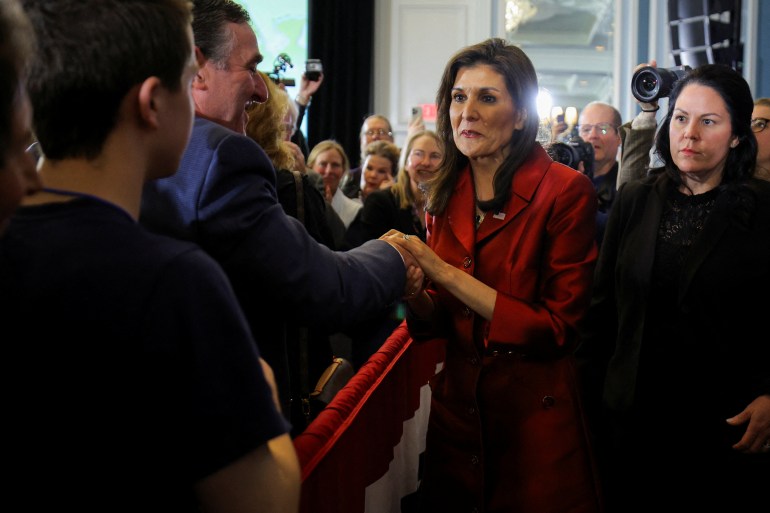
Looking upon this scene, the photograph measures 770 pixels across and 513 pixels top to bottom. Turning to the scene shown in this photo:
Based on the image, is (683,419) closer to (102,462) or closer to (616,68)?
(102,462)

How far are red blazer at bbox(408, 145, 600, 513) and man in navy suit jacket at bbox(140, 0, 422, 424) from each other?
34 cm

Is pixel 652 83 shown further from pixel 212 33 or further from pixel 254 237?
pixel 254 237

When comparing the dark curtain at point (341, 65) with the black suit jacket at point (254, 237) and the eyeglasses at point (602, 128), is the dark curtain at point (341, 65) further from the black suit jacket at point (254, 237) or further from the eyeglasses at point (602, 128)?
the black suit jacket at point (254, 237)

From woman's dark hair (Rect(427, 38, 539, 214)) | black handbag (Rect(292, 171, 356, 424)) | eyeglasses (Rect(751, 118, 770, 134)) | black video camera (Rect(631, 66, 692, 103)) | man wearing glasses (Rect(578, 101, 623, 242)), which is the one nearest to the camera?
woman's dark hair (Rect(427, 38, 539, 214))

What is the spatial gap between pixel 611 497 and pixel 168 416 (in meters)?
1.70

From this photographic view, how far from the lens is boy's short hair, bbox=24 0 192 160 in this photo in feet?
2.73

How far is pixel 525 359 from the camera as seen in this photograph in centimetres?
188

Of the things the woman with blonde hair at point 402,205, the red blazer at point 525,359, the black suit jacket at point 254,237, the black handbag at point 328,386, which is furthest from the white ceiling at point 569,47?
the black suit jacket at point 254,237

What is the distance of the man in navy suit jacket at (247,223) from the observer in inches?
47.9

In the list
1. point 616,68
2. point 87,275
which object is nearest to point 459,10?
point 616,68

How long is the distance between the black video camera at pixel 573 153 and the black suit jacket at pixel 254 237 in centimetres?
176

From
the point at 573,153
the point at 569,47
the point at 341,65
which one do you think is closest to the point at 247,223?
the point at 573,153

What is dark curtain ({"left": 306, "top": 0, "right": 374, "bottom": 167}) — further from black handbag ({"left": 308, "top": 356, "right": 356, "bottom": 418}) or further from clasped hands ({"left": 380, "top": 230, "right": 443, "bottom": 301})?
clasped hands ({"left": 380, "top": 230, "right": 443, "bottom": 301})

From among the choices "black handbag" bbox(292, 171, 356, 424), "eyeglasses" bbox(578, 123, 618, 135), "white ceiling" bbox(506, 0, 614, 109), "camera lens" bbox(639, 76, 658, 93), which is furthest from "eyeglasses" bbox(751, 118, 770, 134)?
"white ceiling" bbox(506, 0, 614, 109)
